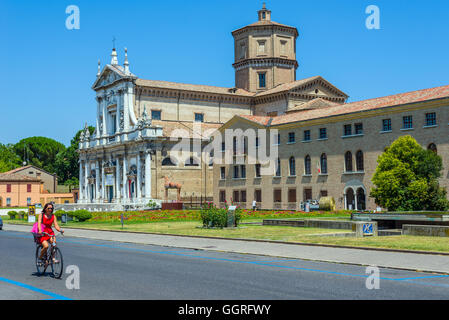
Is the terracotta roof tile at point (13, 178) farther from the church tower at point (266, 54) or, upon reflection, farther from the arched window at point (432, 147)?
the arched window at point (432, 147)

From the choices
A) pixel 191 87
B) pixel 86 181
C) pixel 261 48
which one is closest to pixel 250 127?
pixel 191 87

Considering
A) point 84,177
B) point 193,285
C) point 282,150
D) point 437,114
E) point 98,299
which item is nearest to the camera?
point 98,299

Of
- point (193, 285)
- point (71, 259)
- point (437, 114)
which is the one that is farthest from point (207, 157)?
point (193, 285)

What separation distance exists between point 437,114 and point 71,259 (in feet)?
115

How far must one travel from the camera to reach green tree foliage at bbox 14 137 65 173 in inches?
5305

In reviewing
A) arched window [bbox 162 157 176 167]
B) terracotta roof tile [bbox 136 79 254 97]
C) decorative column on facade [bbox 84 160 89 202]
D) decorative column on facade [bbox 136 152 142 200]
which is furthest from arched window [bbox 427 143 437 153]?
decorative column on facade [bbox 84 160 89 202]

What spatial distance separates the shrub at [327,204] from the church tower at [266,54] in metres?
35.5

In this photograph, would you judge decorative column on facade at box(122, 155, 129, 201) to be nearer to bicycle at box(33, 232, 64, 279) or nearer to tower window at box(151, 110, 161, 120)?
tower window at box(151, 110, 161, 120)

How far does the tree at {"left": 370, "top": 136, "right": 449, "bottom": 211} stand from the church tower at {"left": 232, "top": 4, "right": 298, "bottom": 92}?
43.2 metres

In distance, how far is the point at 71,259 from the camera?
17.0 metres

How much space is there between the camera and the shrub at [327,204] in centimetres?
4897

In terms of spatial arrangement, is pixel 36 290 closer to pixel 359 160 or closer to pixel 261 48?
pixel 359 160

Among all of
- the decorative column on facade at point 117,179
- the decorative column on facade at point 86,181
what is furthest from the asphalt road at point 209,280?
the decorative column on facade at point 86,181
